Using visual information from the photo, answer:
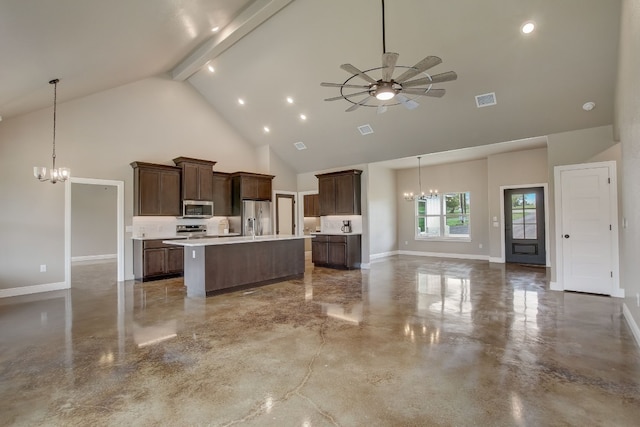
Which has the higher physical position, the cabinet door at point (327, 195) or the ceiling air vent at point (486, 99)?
the ceiling air vent at point (486, 99)

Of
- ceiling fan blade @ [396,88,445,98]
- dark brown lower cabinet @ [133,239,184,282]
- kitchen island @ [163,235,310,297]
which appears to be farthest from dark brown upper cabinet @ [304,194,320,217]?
ceiling fan blade @ [396,88,445,98]

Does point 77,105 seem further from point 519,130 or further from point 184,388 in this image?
point 519,130

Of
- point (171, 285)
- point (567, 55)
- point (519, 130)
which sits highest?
point (567, 55)

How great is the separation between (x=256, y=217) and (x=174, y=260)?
92.7 inches

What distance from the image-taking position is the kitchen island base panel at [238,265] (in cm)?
543

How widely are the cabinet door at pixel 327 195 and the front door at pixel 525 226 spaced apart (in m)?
4.66

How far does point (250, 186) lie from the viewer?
8.68 m

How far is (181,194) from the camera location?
7555 millimetres

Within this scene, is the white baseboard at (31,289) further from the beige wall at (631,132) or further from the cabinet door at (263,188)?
the beige wall at (631,132)

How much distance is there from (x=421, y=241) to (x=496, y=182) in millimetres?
2981

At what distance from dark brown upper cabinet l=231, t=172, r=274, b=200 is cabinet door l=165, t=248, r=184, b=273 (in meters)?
2.07

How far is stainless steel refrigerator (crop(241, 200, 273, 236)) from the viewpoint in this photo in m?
8.57

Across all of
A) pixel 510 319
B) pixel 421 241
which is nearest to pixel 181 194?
pixel 510 319

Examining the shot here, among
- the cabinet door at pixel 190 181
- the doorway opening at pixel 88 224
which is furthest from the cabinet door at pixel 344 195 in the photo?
the doorway opening at pixel 88 224
